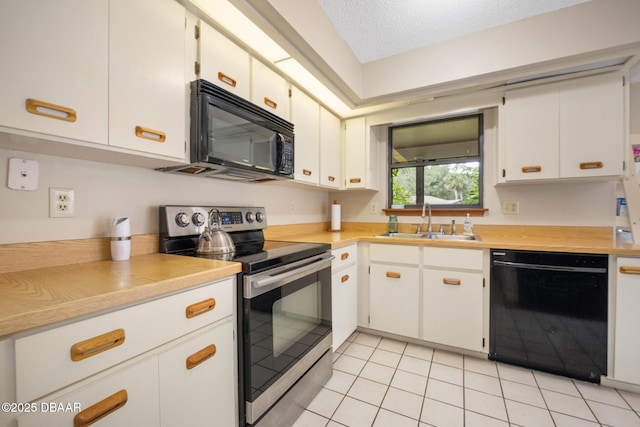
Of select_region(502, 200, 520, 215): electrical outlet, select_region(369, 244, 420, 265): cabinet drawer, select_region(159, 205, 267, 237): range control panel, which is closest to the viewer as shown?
select_region(159, 205, 267, 237): range control panel

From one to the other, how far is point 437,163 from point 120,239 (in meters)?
2.57

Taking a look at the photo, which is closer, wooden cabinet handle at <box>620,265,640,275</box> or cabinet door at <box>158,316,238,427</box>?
cabinet door at <box>158,316,238,427</box>

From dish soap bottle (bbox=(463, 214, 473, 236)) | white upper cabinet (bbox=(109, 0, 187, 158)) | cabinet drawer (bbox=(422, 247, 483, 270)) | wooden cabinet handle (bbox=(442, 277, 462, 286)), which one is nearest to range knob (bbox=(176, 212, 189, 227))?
white upper cabinet (bbox=(109, 0, 187, 158))

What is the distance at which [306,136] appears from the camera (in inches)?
82.8

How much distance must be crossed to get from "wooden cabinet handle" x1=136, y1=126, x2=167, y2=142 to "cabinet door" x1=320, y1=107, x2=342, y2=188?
1.34 meters

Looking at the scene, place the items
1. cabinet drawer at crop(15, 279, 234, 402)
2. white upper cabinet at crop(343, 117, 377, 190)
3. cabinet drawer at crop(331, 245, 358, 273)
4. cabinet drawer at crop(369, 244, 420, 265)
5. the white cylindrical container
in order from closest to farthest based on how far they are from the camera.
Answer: cabinet drawer at crop(15, 279, 234, 402), the white cylindrical container, cabinet drawer at crop(331, 245, 358, 273), cabinet drawer at crop(369, 244, 420, 265), white upper cabinet at crop(343, 117, 377, 190)

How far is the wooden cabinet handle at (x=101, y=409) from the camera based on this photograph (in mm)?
653

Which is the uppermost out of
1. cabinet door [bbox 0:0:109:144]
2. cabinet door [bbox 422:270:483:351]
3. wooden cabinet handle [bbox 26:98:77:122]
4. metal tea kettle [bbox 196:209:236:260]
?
cabinet door [bbox 0:0:109:144]

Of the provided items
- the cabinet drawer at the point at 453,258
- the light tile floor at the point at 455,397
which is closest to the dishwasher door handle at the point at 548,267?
the cabinet drawer at the point at 453,258

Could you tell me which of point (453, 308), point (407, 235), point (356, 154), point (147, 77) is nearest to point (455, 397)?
point (453, 308)

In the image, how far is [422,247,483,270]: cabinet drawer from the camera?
1913 millimetres

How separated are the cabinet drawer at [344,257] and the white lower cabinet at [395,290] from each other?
0.50ft

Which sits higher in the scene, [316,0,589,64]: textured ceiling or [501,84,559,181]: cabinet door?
[316,0,589,64]: textured ceiling

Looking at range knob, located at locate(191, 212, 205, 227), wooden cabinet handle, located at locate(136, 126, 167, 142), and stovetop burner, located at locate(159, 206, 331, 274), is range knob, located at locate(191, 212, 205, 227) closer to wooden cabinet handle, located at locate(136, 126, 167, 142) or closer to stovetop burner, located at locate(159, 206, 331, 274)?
stovetop burner, located at locate(159, 206, 331, 274)
